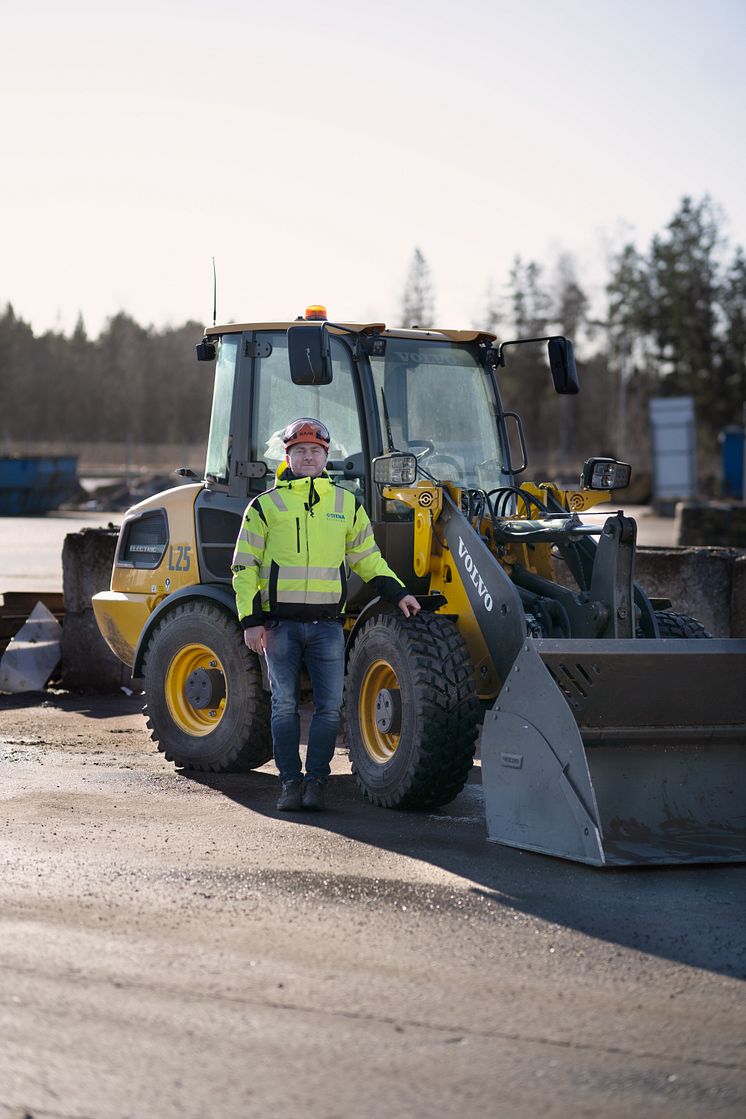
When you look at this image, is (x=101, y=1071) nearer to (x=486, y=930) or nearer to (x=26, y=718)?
(x=486, y=930)

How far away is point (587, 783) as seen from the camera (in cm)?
635

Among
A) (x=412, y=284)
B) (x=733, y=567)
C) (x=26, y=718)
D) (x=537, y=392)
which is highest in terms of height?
(x=412, y=284)

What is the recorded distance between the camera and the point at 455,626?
7590 mm

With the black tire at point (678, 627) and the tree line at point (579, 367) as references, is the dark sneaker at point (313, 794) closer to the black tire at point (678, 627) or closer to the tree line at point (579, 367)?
the black tire at point (678, 627)

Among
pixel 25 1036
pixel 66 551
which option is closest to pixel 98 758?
pixel 66 551

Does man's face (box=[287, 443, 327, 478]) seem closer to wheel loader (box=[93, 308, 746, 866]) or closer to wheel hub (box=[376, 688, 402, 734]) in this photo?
wheel loader (box=[93, 308, 746, 866])

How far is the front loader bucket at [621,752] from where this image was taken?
21.3ft

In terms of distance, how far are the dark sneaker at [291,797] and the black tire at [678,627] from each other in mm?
2119

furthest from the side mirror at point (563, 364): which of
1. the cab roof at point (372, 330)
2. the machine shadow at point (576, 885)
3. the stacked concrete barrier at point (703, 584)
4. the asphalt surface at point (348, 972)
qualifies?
the stacked concrete barrier at point (703, 584)

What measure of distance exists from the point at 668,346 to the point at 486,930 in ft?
224

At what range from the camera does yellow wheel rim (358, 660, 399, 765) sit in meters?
7.80

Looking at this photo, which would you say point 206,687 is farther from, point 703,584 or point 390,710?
point 703,584

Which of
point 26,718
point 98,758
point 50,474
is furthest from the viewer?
point 50,474

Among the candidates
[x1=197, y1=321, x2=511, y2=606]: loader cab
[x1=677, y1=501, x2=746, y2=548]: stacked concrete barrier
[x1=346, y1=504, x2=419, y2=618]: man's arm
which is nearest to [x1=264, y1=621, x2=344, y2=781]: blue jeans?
[x1=346, y1=504, x2=419, y2=618]: man's arm
